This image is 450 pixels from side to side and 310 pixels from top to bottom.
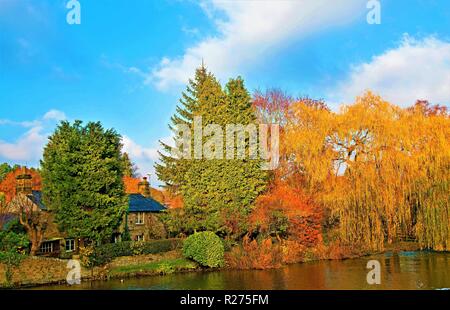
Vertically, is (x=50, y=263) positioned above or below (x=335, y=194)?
below

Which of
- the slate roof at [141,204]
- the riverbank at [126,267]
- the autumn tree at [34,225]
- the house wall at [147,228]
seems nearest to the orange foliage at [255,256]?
the riverbank at [126,267]

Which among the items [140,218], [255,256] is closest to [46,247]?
[140,218]

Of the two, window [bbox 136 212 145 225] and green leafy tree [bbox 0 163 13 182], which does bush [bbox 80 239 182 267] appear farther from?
green leafy tree [bbox 0 163 13 182]

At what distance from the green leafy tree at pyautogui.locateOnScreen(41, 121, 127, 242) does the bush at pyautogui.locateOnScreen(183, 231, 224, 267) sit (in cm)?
477

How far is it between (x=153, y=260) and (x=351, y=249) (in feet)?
42.6

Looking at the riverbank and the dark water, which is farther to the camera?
the riverbank

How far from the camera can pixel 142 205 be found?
121 feet

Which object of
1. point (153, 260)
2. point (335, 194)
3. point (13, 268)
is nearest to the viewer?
point (13, 268)

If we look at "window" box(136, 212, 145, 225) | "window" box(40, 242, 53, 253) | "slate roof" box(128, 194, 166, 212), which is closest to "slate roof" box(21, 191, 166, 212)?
"slate roof" box(128, 194, 166, 212)

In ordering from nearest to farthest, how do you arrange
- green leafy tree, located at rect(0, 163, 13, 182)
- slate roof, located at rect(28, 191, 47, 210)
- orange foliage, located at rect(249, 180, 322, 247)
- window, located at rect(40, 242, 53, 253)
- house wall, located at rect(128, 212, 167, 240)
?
window, located at rect(40, 242, 53, 253)
orange foliage, located at rect(249, 180, 322, 247)
slate roof, located at rect(28, 191, 47, 210)
house wall, located at rect(128, 212, 167, 240)
green leafy tree, located at rect(0, 163, 13, 182)

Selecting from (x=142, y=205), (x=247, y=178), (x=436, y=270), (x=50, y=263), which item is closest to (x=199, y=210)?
(x=247, y=178)

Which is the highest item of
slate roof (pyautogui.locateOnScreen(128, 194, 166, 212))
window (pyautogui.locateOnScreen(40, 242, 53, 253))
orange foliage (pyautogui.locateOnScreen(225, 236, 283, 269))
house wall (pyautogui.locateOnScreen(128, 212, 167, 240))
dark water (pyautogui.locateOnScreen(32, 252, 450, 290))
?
slate roof (pyautogui.locateOnScreen(128, 194, 166, 212))

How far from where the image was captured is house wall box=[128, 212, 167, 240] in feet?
116
